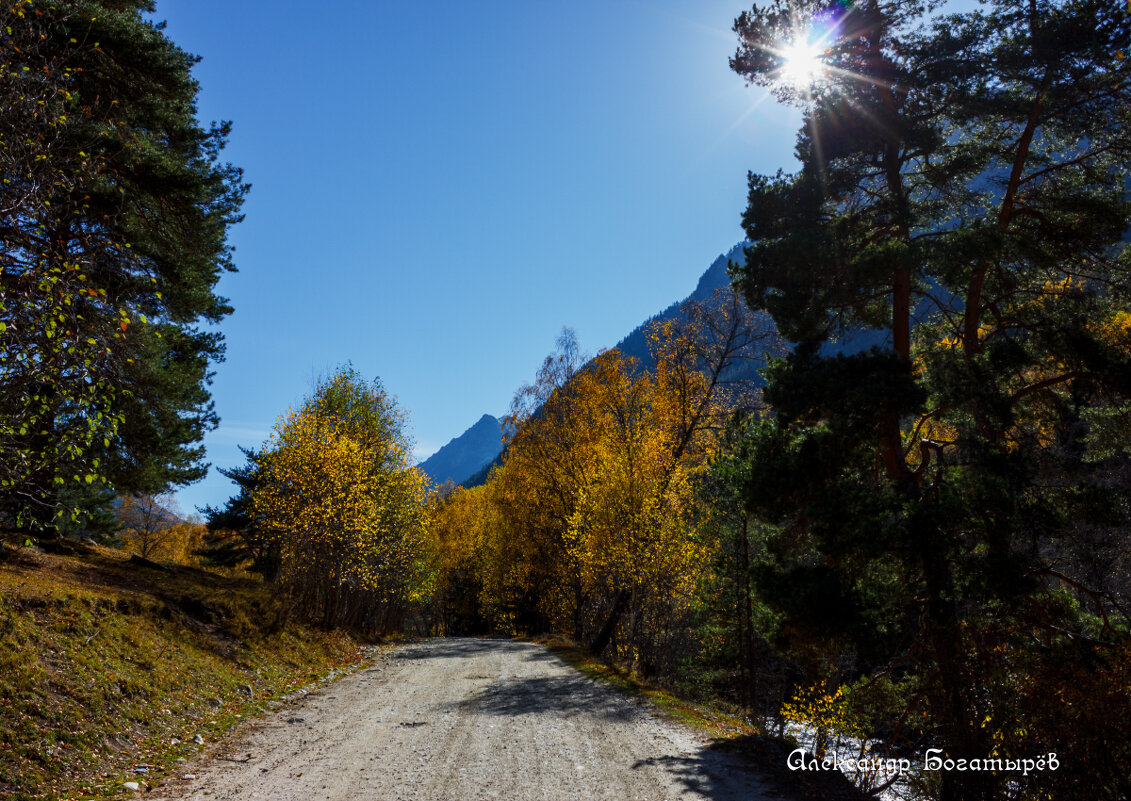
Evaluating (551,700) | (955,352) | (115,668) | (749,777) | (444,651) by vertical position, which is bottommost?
(444,651)

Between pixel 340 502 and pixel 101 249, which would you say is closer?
pixel 101 249

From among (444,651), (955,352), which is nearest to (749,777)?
(955,352)

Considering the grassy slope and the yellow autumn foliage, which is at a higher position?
the yellow autumn foliage

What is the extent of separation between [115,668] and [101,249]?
6.77 meters

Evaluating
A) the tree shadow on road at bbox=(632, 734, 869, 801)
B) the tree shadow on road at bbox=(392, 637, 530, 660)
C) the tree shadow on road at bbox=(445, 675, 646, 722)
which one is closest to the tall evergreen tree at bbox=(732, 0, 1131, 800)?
the tree shadow on road at bbox=(632, 734, 869, 801)

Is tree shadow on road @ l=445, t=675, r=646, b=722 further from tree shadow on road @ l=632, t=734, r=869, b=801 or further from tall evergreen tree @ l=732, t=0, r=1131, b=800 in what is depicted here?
tall evergreen tree @ l=732, t=0, r=1131, b=800

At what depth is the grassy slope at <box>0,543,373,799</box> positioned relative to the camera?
21.3 ft

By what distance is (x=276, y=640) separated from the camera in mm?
15250

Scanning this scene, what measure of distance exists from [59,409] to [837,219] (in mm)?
12761

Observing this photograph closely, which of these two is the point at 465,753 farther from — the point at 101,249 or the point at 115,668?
the point at 101,249

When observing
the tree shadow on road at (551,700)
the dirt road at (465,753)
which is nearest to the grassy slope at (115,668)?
the dirt road at (465,753)

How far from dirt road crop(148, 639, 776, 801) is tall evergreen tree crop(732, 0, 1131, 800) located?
3.05 m

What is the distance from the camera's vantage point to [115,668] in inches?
348

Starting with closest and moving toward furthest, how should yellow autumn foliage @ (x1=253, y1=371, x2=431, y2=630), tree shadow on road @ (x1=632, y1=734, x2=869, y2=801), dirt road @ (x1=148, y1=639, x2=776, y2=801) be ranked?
1. dirt road @ (x1=148, y1=639, x2=776, y2=801)
2. tree shadow on road @ (x1=632, y1=734, x2=869, y2=801)
3. yellow autumn foliage @ (x1=253, y1=371, x2=431, y2=630)
